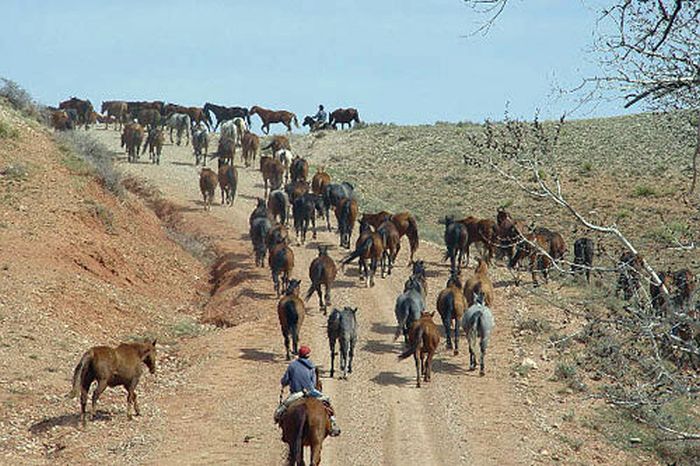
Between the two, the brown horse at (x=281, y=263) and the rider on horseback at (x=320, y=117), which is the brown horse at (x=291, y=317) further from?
the rider on horseback at (x=320, y=117)

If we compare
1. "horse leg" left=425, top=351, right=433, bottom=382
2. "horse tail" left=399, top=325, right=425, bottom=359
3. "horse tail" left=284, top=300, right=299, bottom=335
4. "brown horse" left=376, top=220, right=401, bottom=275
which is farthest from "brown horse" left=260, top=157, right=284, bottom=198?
Answer: "horse tail" left=399, top=325, right=425, bottom=359

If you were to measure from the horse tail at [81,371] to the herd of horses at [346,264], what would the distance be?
0.05 ft

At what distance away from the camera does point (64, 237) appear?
28906 millimetres

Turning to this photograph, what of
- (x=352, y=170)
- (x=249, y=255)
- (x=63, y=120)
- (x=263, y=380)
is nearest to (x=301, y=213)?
(x=249, y=255)

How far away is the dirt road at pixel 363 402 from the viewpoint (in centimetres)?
1659

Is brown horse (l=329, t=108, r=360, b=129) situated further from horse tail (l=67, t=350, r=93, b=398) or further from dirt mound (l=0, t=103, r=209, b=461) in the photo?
horse tail (l=67, t=350, r=93, b=398)

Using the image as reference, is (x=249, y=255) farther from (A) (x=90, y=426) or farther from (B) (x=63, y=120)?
(B) (x=63, y=120)

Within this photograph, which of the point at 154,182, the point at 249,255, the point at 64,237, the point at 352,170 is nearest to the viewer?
the point at 64,237

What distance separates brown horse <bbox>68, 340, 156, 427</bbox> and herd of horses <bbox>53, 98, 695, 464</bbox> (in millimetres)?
20

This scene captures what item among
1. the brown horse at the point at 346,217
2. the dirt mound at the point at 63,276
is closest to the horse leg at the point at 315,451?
the dirt mound at the point at 63,276

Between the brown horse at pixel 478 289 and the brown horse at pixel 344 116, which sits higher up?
the brown horse at pixel 344 116

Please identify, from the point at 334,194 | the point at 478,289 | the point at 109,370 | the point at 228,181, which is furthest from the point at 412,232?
the point at 109,370

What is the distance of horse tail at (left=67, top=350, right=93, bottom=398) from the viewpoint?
16094 millimetres

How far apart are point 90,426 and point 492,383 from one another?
8.59 meters
